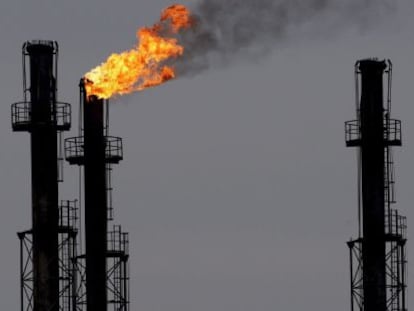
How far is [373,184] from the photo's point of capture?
125312 mm

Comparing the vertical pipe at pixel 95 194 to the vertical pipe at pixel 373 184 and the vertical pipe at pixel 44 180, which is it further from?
the vertical pipe at pixel 373 184

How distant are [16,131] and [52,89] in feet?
7.93

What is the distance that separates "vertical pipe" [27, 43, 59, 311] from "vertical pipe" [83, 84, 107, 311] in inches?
131

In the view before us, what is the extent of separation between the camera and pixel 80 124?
129750mm

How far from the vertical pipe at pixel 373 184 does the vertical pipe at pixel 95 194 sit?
12.0 metres

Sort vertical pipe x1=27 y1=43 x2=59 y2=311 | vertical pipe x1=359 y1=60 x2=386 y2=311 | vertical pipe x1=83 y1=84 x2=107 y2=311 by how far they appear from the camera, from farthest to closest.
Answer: vertical pipe x1=83 y1=84 x2=107 y2=311, vertical pipe x1=27 y1=43 x2=59 y2=311, vertical pipe x1=359 y1=60 x2=386 y2=311

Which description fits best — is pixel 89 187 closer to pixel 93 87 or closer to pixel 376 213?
pixel 93 87

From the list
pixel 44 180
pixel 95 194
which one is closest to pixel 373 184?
pixel 95 194

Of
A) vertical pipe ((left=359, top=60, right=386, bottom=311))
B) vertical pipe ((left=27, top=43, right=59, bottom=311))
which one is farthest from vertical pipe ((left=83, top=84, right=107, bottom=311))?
vertical pipe ((left=359, top=60, right=386, bottom=311))

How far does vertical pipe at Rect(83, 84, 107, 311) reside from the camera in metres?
129

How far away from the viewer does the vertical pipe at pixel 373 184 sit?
125 meters

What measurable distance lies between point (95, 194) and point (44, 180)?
4.82 metres

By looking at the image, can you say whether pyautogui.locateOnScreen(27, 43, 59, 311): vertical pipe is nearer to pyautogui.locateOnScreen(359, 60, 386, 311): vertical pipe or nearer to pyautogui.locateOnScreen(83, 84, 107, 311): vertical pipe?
pyautogui.locateOnScreen(83, 84, 107, 311): vertical pipe

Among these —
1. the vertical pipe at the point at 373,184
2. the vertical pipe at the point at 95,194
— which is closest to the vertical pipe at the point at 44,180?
the vertical pipe at the point at 95,194
